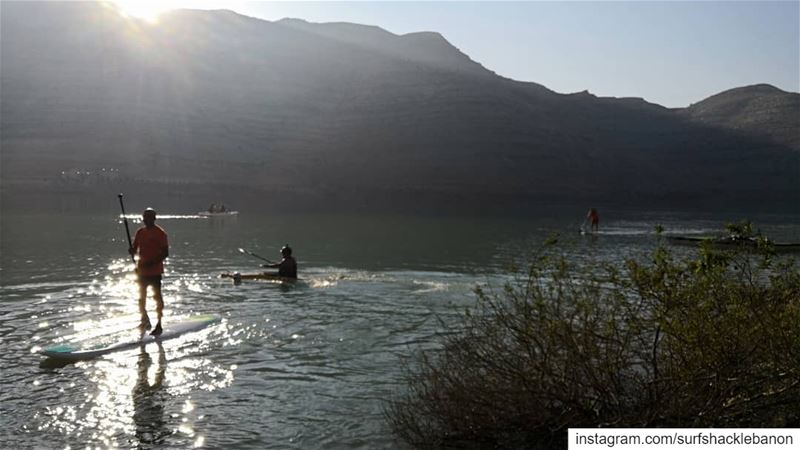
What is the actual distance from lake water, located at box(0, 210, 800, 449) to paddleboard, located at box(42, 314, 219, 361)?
255mm

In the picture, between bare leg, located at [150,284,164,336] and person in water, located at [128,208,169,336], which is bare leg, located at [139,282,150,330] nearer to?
person in water, located at [128,208,169,336]

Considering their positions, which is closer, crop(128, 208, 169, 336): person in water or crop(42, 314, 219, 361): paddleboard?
crop(42, 314, 219, 361): paddleboard

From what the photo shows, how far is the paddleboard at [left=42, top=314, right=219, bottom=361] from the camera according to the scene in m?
12.7

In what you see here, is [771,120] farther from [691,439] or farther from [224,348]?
[691,439]

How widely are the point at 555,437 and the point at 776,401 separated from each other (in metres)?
2.46

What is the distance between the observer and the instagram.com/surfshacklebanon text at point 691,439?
6.36 m

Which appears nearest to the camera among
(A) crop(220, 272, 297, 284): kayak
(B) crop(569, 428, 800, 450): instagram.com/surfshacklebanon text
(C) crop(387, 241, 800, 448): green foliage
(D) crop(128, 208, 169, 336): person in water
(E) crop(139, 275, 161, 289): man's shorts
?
(B) crop(569, 428, 800, 450): instagram.com/surfshacklebanon text

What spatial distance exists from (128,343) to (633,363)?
1058cm

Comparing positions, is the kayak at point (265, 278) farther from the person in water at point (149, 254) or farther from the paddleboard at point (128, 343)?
the person in water at point (149, 254)

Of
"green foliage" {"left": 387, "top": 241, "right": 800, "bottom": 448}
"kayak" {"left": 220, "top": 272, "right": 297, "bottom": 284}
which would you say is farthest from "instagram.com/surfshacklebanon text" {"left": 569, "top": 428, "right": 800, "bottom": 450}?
"kayak" {"left": 220, "top": 272, "right": 297, "bottom": 284}

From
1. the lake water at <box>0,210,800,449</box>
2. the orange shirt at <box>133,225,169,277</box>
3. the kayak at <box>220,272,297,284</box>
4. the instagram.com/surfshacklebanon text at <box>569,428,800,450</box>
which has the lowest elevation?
the lake water at <box>0,210,800,449</box>

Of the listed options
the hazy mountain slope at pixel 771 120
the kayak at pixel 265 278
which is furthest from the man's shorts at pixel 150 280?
the hazy mountain slope at pixel 771 120

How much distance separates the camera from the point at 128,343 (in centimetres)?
1378

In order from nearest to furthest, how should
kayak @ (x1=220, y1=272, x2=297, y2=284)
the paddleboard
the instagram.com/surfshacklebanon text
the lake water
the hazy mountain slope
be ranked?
the instagram.com/surfshacklebanon text < the lake water < the paddleboard < kayak @ (x1=220, y1=272, x2=297, y2=284) < the hazy mountain slope
